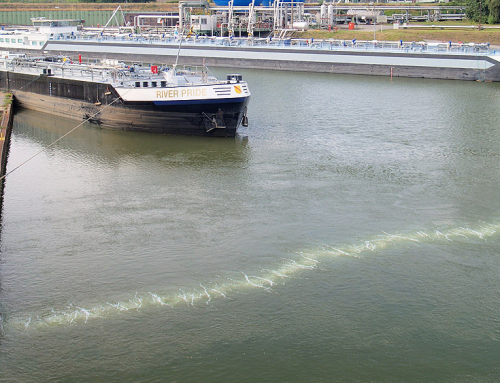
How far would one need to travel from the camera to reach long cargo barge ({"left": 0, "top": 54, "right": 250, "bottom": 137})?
24906 mm

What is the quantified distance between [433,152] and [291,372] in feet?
49.2

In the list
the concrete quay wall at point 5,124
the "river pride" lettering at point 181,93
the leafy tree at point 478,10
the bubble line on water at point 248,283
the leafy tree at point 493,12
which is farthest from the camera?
the leafy tree at point 478,10

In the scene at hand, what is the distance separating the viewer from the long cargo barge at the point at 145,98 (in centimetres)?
2491

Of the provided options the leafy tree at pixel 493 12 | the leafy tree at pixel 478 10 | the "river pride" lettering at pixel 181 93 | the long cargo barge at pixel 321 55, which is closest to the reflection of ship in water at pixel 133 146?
the "river pride" lettering at pixel 181 93

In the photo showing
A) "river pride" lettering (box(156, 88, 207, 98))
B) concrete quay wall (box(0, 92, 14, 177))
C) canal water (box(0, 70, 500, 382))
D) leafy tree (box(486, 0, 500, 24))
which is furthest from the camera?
leafy tree (box(486, 0, 500, 24))

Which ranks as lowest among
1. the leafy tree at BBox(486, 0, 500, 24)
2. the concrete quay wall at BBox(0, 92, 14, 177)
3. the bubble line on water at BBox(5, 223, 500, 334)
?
the bubble line on water at BBox(5, 223, 500, 334)

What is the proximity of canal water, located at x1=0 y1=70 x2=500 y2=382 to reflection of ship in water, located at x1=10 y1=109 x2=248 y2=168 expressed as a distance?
0.50ft

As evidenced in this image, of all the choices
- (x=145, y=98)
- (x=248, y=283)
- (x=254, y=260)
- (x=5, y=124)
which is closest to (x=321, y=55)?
(x=145, y=98)

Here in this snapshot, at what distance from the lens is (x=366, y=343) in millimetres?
10797

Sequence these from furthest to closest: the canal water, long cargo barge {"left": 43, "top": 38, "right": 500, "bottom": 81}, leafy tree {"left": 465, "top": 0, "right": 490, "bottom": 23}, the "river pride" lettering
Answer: leafy tree {"left": 465, "top": 0, "right": 490, "bottom": 23} < long cargo barge {"left": 43, "top": 38, "right": 500, "bottom": 81} < the "river pride" lettering < the canal water

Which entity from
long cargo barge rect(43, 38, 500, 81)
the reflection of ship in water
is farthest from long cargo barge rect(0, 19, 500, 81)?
the reflection of ship in water

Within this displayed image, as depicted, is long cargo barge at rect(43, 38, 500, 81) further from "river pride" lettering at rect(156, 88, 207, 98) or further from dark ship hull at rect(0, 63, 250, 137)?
"river pride" lettering at rect(156, 88, 207, 98)

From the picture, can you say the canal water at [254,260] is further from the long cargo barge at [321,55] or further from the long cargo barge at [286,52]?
the long cargo barge at [286,52]

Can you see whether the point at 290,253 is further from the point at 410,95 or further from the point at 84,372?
the point at 410,95
